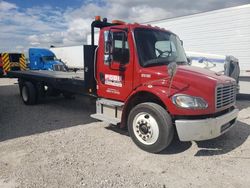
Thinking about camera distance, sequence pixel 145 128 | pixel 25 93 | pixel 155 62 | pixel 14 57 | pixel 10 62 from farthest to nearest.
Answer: pixel 14 57
pixel 10 62
pixel 25 93
pixel 155 62
pixel 145 128

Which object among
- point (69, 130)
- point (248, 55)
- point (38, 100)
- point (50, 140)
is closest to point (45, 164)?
point (50, 140)

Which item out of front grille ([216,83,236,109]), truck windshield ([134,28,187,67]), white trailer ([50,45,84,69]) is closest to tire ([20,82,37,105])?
truck windshield ([134,28,187,67])

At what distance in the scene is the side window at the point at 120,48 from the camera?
500 centimetres

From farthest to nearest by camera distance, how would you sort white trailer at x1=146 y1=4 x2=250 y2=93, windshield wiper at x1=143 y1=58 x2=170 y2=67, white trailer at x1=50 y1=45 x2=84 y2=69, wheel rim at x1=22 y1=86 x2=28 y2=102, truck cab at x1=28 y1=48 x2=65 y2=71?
white trailer at x1=50 y1=45 x2=84 y2=69
truck cab at x1=28 y1=48 x2=65 y2=71
white trailer at x1=146 y1=4 x2=250 y2=93
wheel rim at x1=22 y1=86 x2=28 y2=102
windshield wiper at x1=143 y1=58 x2=170 y2=67

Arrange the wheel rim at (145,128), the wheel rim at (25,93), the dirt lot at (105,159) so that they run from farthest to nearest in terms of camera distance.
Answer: the wheel rim at (25,93), the wheel rim at (145,128), the dirt lot at (105,159)

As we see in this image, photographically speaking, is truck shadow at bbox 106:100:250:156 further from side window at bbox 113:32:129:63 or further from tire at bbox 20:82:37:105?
tire at bbox 20:82:37:105

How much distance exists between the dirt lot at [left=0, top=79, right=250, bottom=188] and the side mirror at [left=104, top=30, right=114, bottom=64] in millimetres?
1737

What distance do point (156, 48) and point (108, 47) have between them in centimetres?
102

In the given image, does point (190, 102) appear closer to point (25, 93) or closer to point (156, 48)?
point (156, 48)

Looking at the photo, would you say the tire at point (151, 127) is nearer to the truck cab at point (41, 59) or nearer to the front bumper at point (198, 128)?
the front bumper at point (198, 128)

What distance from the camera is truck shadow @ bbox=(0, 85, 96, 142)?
604 cm

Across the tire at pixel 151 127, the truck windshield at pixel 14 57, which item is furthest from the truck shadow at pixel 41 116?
the truck windshield at pixel 14 57

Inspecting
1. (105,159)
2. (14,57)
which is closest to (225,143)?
(105,159)

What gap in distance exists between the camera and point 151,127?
455 cm
